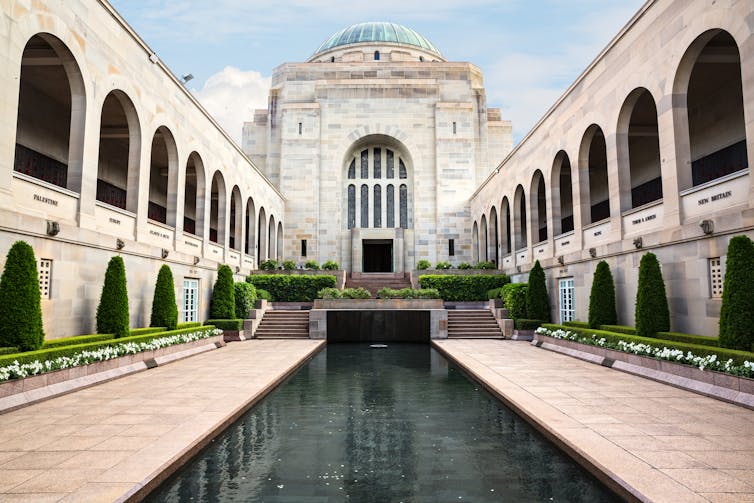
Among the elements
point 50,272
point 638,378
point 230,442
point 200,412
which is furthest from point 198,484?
point 638,378

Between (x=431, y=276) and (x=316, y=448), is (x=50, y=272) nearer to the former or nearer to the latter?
(x=316, y=448)

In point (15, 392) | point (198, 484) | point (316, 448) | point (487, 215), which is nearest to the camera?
point (198, 484)

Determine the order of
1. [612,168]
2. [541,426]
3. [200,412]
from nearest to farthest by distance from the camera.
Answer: [541,426], [200,412], [612,168]

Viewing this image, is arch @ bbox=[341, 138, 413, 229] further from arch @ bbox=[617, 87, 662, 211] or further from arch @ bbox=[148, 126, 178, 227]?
arch @ bbox=[617, 87, 662, 211]

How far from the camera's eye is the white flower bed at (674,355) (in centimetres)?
831

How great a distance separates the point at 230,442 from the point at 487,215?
2716 centimetres

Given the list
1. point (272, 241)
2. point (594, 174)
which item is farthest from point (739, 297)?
point (272, 241)

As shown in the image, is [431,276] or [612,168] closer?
[612,168]

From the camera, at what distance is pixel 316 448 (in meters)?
6.29

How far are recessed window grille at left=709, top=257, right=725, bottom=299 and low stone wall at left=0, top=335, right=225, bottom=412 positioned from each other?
45.3 feet

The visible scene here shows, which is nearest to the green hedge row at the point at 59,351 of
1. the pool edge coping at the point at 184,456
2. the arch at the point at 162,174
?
the pool edge coping at the point at 184,456

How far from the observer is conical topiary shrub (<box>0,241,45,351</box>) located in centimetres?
880

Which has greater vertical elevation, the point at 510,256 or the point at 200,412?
the point at 510,256

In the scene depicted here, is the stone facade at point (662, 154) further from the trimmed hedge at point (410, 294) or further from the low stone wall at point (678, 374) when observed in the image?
the trimmed hedge at point (410, 294)
